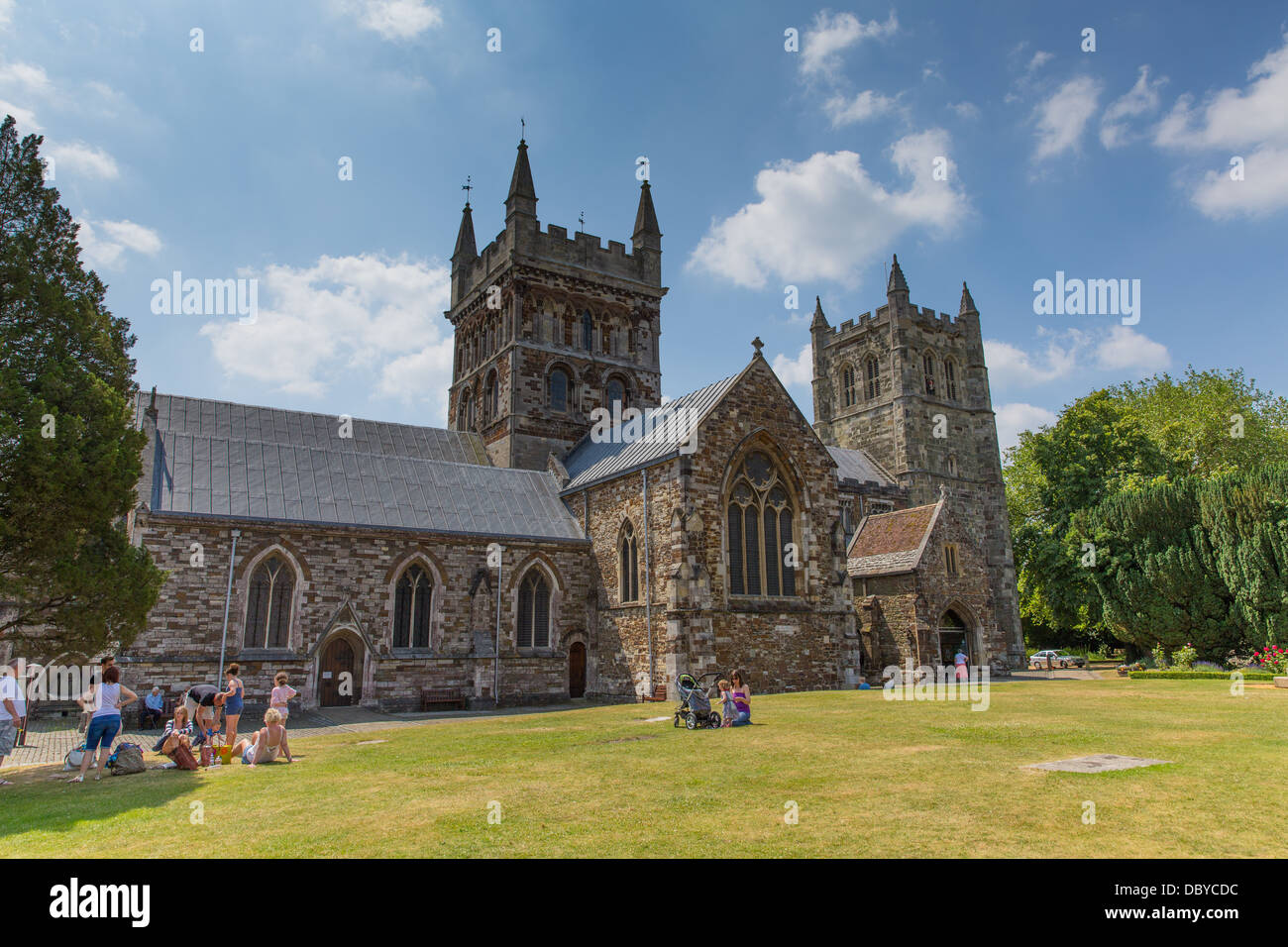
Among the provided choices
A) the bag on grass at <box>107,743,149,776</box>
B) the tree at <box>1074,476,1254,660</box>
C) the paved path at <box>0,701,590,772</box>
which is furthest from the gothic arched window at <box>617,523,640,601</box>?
the tree at <box>1074,476,1254,660</box>

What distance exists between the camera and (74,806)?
9789 mm

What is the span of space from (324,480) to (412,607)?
5509 mm

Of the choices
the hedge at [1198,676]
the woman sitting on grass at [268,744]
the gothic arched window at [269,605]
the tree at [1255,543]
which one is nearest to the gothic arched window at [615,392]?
the gothic arched window at [269,605]

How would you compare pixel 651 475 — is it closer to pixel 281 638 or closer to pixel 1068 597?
pixel 281 638

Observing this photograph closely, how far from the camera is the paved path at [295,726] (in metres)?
16.5

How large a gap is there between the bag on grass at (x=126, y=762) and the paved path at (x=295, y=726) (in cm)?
269

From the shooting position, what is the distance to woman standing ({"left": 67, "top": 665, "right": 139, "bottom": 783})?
1197 cm

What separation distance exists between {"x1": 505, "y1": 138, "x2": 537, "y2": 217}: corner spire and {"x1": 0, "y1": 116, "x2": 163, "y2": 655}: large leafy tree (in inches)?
1000

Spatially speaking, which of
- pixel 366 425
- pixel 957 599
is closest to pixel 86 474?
pixel 366 425

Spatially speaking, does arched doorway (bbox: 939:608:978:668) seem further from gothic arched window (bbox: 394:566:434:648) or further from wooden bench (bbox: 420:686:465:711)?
gothic arched window (bbox: 394:566:434:648)

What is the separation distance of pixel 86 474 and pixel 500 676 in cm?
1537

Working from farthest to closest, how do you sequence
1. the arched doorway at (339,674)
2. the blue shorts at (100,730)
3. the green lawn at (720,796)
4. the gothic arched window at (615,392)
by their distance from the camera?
the gothic arched window at (615,392)
the arched doorway at (339,674)
the blue shorts at (100,730)
the green lawn at (720,796)

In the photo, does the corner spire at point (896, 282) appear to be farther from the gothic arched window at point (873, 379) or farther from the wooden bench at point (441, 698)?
the wooden bench at point (441, 698)

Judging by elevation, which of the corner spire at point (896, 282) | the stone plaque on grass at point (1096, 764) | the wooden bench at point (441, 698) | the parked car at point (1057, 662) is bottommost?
the parked car at point (1057, 662)
